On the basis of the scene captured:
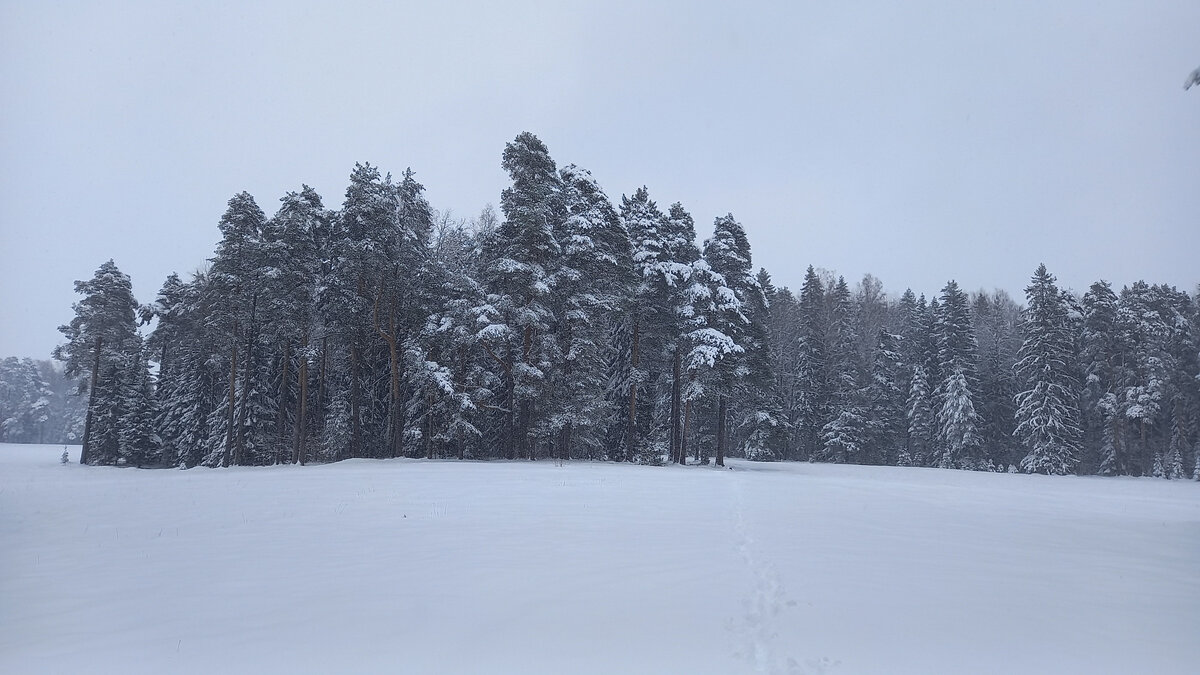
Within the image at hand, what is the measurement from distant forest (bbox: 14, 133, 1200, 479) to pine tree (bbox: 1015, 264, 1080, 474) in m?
0.19

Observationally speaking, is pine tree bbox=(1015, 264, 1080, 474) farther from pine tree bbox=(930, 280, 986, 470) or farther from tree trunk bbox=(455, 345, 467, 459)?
tree trunk bbox=(455, 345, 467, 459)

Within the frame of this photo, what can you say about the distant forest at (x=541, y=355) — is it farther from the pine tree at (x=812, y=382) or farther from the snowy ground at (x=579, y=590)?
the snowy ground at (x=579, y=590)

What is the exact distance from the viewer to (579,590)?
26.3 ft

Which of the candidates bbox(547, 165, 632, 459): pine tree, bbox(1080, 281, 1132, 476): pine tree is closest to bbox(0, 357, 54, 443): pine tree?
bbox(547, 165, 632, 459): pine tree

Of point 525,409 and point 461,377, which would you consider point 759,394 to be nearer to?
point 525,409

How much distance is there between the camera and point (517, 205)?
106 feet

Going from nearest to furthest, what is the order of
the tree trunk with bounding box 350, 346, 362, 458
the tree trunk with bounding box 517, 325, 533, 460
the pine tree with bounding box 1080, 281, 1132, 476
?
the tree trunk with bounding box 517, 325, 533, 460 → the tree trunk with bounding box 350, 346, 362, 458 → the pine tree with bounding box 1080, 281, 1132, 476

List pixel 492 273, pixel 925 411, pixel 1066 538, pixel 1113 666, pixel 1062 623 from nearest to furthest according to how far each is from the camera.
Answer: pixel 1113 666
pixel 1062 623
pixel 1066 538
pixel 492 273
pixel 925 411

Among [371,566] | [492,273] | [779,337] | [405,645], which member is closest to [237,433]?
[492,273]

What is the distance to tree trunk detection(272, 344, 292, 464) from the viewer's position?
125ft

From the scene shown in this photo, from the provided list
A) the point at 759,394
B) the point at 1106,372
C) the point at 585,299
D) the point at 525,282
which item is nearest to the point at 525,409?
the point at 585,299

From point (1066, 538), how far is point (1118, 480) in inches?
1455

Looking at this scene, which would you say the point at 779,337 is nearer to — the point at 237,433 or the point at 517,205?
the point at 517,205

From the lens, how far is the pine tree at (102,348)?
143 ft
